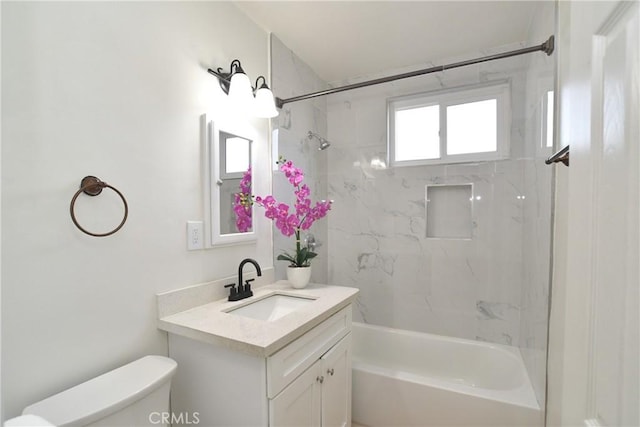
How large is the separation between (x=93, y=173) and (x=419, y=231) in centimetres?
209

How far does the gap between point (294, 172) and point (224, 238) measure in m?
0.54

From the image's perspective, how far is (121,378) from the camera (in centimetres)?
96

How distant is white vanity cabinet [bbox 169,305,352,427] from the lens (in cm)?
101

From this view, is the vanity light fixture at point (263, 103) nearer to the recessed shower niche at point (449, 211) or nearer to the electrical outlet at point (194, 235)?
the electrical outlet at point (194, 235)

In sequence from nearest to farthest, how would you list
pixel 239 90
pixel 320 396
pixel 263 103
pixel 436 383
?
pixel 320 396 → pixel 239 90 → pixel 263 103 → pixel 436 383

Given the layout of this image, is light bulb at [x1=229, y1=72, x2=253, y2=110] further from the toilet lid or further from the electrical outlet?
the toilet lid

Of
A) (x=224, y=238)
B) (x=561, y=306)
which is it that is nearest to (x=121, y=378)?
(x=224, y=238)

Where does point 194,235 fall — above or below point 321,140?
below

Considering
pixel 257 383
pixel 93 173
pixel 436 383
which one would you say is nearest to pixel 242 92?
pixel 93 173

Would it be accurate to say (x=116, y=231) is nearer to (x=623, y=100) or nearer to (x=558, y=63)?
(x=623, y=100)

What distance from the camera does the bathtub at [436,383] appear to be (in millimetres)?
1562

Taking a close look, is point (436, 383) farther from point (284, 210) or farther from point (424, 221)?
point (284, 210)

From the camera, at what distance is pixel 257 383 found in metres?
1.00

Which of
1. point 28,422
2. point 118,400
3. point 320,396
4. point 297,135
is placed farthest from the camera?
point 297,135
